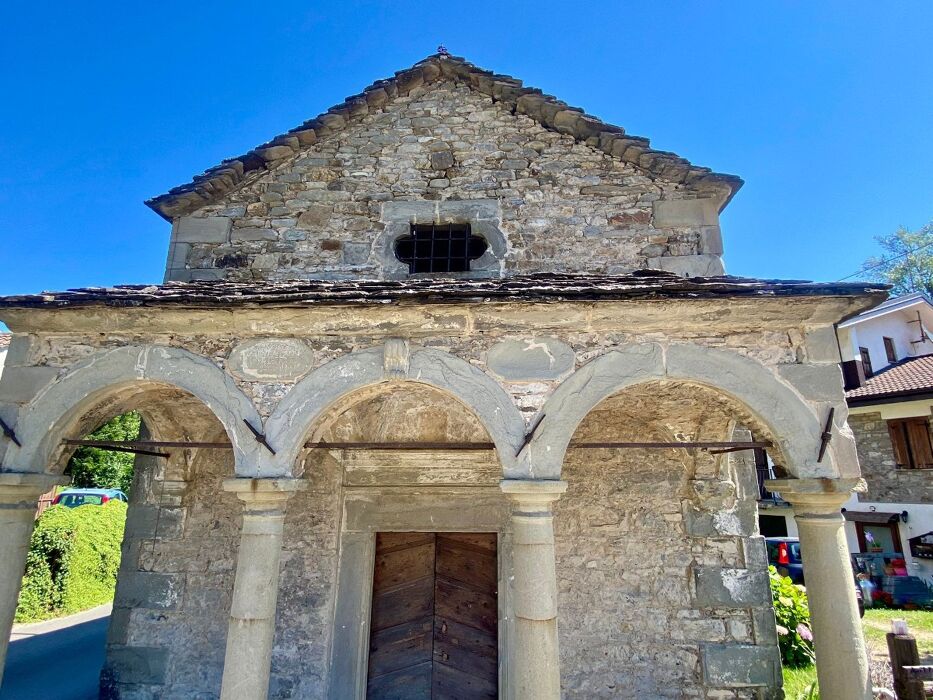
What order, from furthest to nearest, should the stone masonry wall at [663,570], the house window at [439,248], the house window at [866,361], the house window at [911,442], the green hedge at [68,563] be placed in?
the house window at [866,361], the house window at [911,442], the green hedge at [68,563], the house window at [439,248], the stone masonry wall at [663,570]

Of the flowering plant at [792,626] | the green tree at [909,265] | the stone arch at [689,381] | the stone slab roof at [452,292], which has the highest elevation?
the green tree at [909,265]

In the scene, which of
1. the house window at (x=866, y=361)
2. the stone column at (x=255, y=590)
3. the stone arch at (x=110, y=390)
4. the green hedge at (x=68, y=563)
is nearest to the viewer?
the stone column at (x=255, y=590)

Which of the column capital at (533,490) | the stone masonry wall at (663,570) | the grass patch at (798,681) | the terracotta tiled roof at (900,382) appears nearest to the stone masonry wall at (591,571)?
the stone masonry wall at (663,570)

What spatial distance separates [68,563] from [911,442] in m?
19.4

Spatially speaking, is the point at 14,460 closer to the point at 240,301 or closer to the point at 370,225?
the point at 240,301

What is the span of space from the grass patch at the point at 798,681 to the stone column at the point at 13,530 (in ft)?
24.6

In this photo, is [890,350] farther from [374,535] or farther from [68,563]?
[68,563]

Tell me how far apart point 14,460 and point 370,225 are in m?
4.06

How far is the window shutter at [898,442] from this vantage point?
13039mm

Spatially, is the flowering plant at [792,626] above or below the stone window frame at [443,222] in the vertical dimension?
below

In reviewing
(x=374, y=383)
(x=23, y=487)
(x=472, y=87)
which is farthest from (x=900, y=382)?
(x=23, y=487)

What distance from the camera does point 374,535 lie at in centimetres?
574

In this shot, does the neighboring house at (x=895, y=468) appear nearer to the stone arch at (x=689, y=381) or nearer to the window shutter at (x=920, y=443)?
the window shutter at (x=920, y=443)

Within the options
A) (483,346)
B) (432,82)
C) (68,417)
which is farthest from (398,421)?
(432,82)
